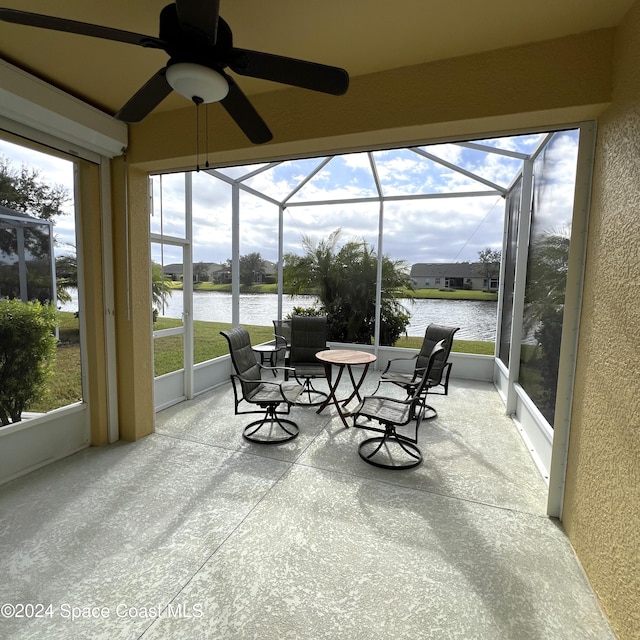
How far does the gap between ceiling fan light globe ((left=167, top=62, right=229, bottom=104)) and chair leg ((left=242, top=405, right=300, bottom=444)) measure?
2629 millimetres

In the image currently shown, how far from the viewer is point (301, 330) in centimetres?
465

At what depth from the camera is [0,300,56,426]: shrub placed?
247 cm

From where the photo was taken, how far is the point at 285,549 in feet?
6.25

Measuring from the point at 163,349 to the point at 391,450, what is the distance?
112 inches

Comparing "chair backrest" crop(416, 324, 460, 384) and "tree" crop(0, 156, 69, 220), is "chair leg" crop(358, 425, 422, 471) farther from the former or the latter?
"tree" crop(0, 156, 69, 220)

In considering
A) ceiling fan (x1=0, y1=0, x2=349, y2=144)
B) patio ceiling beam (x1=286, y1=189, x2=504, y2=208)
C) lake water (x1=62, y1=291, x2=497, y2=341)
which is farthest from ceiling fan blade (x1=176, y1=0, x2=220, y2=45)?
patio ceiling beam (x1=286, y1=189, x2=504, y2=208)

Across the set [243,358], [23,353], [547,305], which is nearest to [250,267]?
[243,358]

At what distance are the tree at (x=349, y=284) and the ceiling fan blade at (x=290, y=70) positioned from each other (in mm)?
4973

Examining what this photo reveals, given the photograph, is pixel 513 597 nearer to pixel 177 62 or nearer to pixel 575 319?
pixel 575 319

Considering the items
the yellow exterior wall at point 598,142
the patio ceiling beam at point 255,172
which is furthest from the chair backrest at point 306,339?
the yellow exterior wall at point 598,142

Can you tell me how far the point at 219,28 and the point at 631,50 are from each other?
183 cm

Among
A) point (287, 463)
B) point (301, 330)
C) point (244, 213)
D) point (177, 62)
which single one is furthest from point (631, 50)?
point (244, 213)

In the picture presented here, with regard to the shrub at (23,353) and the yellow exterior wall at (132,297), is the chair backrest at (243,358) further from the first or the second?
the shrub at (23,353)

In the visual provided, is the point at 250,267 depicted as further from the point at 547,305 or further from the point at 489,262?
the point at 547,305
